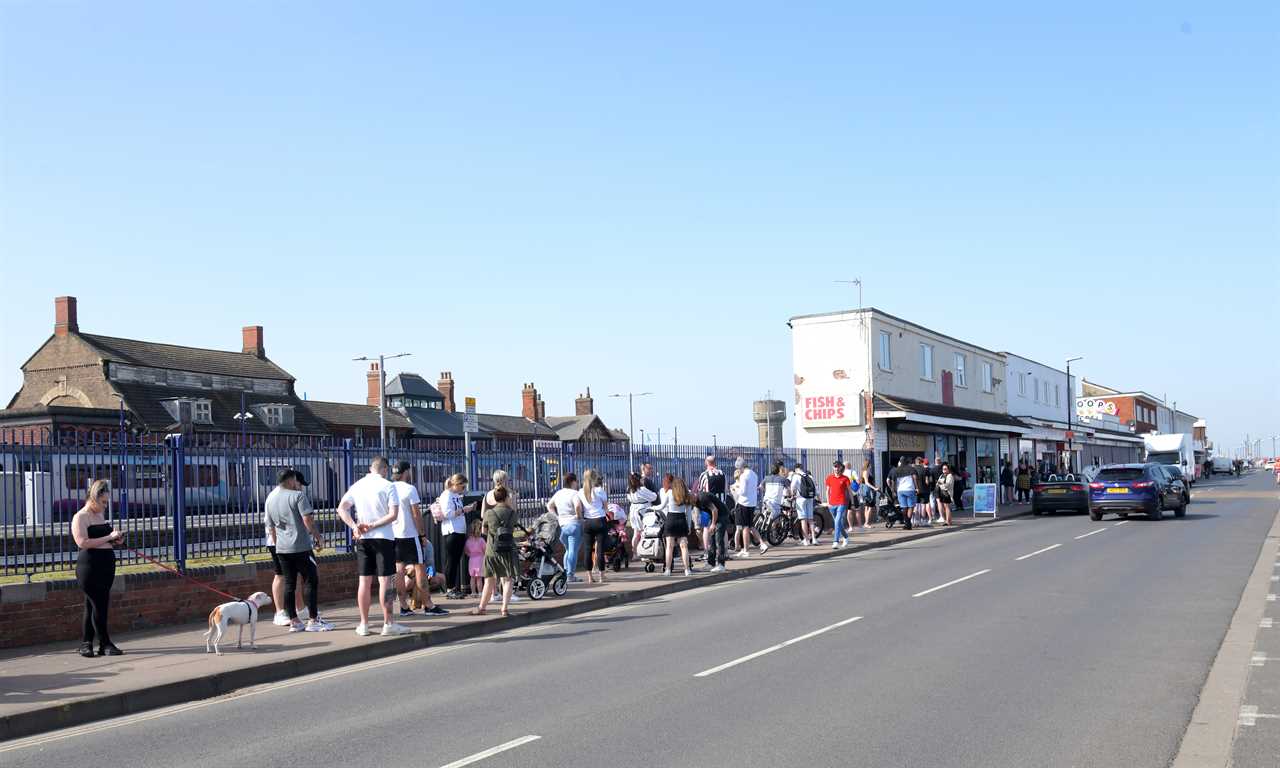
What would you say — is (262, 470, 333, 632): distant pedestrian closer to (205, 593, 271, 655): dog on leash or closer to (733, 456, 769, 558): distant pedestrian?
(205, 593, 271, 655): dog on leash

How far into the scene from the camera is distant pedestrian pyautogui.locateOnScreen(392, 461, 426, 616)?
40.8 ft

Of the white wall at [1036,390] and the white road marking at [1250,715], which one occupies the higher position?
the white wall at [1036,390]

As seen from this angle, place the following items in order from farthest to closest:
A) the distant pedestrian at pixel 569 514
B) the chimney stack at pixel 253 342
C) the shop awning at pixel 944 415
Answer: the chimney stack at pixel 253 342 → the shop awning at pixel 944 415 → the distant pedestrian at pixel 569 514

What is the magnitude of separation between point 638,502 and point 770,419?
3739cm

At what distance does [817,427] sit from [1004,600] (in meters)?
25.2

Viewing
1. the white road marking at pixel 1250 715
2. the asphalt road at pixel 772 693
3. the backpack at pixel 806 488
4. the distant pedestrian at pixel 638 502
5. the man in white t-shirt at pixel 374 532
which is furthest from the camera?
the backpack at pixel 806 488

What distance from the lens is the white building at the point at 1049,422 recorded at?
178 feet

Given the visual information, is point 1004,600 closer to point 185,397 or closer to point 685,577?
point 685,577

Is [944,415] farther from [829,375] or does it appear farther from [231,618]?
[231,618]

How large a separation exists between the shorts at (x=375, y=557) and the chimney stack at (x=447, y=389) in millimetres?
73517

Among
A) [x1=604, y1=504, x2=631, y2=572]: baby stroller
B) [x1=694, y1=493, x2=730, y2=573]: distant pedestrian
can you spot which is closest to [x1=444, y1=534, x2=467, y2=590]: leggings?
[x1=604, y1=504, x2=631, y2=572]: baby stroller

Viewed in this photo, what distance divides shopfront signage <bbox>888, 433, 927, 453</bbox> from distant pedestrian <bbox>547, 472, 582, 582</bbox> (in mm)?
22937

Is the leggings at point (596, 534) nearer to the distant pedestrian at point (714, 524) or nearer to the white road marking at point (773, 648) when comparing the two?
the distant pedestrian at point (714, 524)

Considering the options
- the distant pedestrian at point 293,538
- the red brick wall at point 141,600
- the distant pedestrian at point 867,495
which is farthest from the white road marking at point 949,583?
the distant pedestrian at point 867,495
